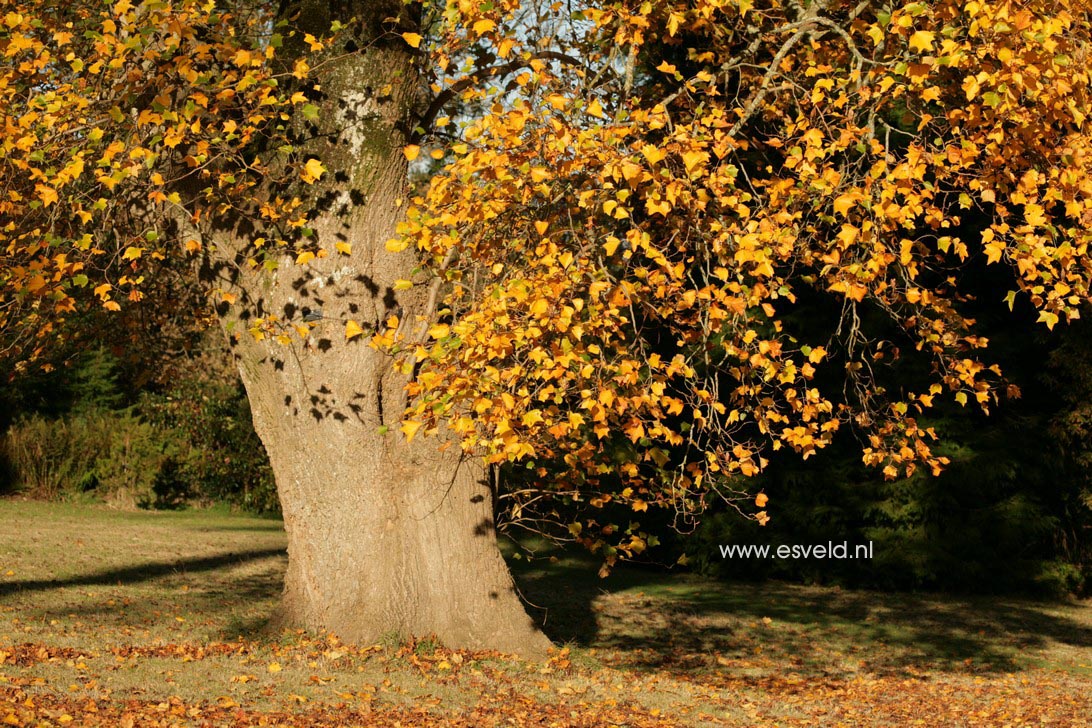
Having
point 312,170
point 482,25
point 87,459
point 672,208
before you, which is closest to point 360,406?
point 312,170

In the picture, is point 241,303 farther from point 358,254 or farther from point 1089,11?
point 1089,11

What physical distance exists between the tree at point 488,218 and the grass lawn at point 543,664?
82cm

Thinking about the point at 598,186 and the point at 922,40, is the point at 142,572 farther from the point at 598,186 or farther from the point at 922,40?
the point at 922,40

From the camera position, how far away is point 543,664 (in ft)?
23.3

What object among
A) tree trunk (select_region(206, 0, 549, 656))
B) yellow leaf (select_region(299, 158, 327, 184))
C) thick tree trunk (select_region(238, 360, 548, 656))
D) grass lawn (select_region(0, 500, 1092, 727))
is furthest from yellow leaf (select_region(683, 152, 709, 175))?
grass lawn (select_region(0, 500, 1092, 727))

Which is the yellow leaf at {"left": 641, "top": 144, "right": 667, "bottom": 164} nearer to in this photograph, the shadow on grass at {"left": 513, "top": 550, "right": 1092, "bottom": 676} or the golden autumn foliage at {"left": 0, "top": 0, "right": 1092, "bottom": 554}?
the golden autumn foliage at {"left": 0, "top": 0, "right": 1092, "bottom": 554}

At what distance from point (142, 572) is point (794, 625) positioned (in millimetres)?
6741

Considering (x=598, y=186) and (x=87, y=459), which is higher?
(x=598, y=186)

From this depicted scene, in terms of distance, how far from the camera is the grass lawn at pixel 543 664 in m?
5.80

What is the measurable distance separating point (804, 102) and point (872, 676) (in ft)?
15.2

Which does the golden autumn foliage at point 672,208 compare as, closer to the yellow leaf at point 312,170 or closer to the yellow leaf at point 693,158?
the yellow leaf at point 693,158

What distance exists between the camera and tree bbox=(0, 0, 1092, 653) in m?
5.22

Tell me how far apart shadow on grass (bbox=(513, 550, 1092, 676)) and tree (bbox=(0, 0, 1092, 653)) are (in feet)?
7.52

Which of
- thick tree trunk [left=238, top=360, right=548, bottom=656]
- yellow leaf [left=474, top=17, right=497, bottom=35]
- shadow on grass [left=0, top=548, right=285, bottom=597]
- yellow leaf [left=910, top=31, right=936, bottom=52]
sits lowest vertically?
shadow on grass [left=0, top=548, right=285, bottom=597]
